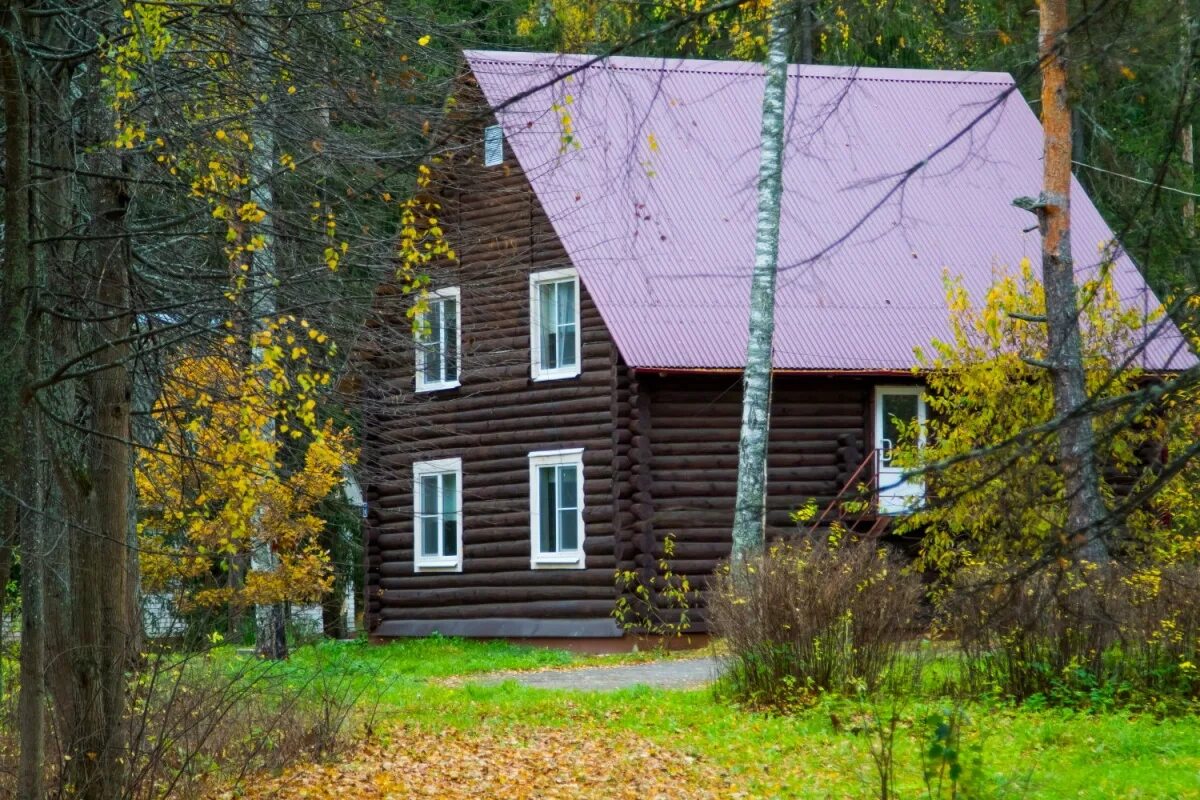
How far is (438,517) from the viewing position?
26344 millimetres

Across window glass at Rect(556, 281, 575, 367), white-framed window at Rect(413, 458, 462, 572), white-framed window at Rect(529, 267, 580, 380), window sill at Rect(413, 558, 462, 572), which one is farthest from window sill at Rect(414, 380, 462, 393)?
window sill at Rect(413, 558, 462, 572)

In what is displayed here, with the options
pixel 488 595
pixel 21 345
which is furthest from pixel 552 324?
pixel 21 345

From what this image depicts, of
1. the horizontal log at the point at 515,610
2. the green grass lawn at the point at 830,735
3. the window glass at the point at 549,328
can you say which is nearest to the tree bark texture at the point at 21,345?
the green grass lawn at the point at 830,735

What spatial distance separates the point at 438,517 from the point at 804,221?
780cm

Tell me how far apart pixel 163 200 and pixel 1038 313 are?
36.1ft

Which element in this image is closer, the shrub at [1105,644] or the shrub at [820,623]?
the shrub at [1105,644]

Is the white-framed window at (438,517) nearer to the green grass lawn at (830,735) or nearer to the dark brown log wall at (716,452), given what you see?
the dark brown log wall at (716,452)

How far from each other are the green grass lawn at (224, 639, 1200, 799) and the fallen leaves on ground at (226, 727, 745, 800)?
0.30 metres

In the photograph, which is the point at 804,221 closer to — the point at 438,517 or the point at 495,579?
the point at 495,579

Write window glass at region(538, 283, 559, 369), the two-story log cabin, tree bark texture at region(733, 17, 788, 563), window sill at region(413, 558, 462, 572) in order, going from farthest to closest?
1. window sill at region(413, 558, 462, 572)
2. window glass at region(538, 283, 559, 369)
3. the two-story log cabin
4. tree bark texture at region(733, 17, 788, 563)

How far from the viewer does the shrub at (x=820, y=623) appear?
45.6 feet

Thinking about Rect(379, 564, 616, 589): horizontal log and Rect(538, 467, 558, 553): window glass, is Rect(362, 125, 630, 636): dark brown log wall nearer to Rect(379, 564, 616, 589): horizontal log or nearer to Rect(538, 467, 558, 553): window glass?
Rect(379, 564, 616, 589): horizontal log

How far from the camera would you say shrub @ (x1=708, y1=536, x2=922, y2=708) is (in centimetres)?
1390

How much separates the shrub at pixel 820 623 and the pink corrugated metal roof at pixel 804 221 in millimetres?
7535
